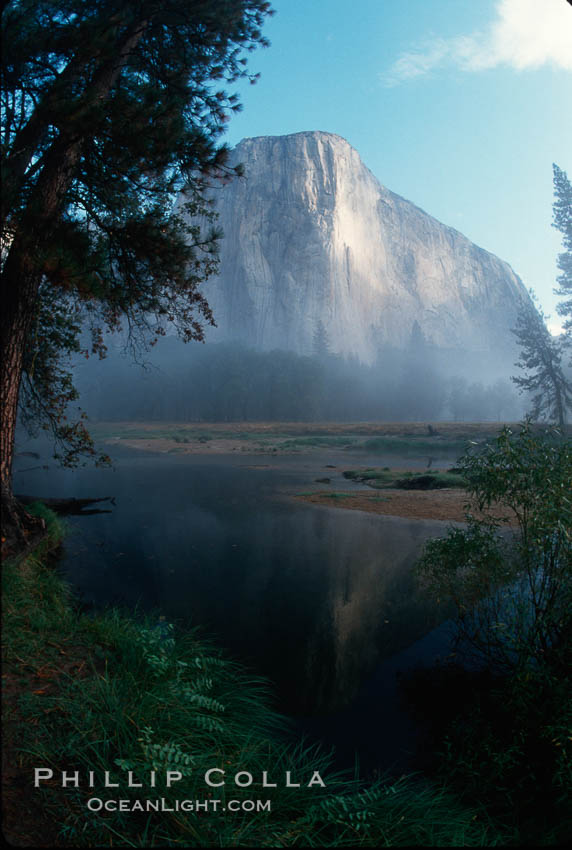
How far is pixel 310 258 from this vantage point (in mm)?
91062

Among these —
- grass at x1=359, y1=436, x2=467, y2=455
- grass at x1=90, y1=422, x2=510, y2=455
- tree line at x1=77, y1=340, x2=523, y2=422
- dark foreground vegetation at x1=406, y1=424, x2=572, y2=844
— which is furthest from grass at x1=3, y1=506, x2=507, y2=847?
grass at x1=359, y1=436, x2=467, y2=455

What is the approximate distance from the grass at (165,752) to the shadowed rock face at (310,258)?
254 ft

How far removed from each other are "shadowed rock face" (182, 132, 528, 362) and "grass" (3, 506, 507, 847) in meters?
77.3

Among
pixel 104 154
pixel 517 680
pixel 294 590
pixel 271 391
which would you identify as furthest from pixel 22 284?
pixel 271 391

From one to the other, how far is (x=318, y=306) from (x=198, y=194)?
86.5 m

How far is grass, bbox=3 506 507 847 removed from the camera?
231cm

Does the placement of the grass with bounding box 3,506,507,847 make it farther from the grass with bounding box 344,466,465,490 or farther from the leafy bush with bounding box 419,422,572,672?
the grass with bounding box 344,466,465,490

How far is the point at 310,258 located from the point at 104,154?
303ft

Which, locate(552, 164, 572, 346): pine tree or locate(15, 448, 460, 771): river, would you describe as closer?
locate(15, 448, 460, 771): river

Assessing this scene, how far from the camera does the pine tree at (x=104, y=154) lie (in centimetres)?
406

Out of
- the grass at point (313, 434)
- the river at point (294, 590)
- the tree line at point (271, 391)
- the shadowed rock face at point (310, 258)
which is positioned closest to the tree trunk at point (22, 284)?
the river at point (294, 590)

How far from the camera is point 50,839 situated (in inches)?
80.3

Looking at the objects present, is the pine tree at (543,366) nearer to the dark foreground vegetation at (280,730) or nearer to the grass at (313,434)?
the grass at (313,434)

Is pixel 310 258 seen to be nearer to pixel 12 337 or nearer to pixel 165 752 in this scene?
pixel 12 337
